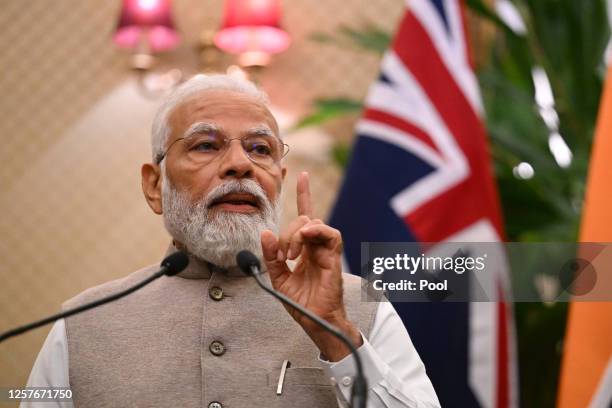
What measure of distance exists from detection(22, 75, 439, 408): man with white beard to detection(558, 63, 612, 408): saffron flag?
55 centimetres

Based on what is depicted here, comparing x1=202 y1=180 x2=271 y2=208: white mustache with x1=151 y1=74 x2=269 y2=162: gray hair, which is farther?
x1=151 y1=74 x2=269 y2=162: gray hair

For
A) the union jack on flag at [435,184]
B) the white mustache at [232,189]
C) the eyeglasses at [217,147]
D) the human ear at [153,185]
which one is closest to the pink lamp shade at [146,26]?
the union jack on flag at [435,184]

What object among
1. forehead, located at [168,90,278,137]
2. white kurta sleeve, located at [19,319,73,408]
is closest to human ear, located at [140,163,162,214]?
forehead, located at [168,90,278,137]

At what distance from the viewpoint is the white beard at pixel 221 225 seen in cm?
150

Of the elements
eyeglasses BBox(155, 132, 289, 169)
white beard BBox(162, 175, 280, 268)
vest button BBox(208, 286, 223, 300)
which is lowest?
vest button BBox(208, 286, 223, 300)

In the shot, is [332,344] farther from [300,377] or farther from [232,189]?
[232,189]

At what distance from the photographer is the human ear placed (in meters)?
1.72

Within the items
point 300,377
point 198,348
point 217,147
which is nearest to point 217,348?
point 198,348

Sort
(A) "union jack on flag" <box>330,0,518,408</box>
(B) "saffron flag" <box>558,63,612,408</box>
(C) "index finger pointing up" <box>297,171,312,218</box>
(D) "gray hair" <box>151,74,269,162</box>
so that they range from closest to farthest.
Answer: (C) "index finger pointing up" <box>297,171,312,218</box> < (D) "gray hair" <box>151,74,269,162</box> < (B) "saffron flag" <box>558,63,612,408</box> < (A) "union jack on flag" <box>330,0,518,408</box>

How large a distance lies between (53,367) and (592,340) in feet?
3.93

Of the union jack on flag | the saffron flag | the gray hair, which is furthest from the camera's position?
the union jack on flag

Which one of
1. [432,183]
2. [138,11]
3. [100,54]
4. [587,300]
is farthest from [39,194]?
[587,300]

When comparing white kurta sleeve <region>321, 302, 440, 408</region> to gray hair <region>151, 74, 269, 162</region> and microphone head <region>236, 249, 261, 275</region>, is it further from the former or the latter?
gray hair <region>151, 74, 269, 162</region>

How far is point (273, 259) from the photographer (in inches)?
53.7
